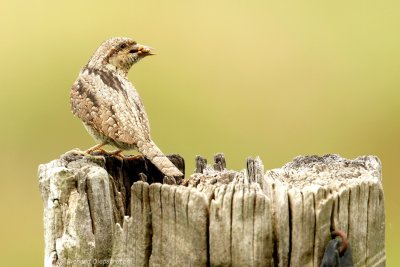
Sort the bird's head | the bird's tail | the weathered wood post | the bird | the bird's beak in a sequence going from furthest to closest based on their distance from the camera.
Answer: the bird's beak, the bird's head, the bird, the bird's tail, the weathered wood post

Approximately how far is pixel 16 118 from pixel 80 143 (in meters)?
1.62

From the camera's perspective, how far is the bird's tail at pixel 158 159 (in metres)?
5.76

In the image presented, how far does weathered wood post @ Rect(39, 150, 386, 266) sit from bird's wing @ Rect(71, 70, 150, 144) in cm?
173

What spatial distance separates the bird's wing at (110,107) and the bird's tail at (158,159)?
183 millimetres

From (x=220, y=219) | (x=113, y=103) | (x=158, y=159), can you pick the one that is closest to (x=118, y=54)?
(x=113, y=103)

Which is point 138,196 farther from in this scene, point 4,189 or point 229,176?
point 4,189

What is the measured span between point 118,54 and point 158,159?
6.20 feet

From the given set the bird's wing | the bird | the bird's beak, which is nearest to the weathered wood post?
the bird

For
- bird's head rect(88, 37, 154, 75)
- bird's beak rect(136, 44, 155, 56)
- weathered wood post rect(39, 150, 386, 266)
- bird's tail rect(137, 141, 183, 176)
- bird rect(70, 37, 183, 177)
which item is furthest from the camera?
bird's beak rect(136, 44, 155, 56)

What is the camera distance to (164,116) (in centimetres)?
1418

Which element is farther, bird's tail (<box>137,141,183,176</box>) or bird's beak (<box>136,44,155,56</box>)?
bird's beak (<box>136,44,155,56</box>)

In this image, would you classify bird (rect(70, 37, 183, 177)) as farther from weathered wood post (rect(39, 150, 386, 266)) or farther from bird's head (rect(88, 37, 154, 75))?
weathered wood post (rect(39, 150, 386, 266))

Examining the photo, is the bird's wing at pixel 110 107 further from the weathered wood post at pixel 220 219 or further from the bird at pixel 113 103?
the weathered wood post at pixel 220 219

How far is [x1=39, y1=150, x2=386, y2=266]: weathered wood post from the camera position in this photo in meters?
4.36
